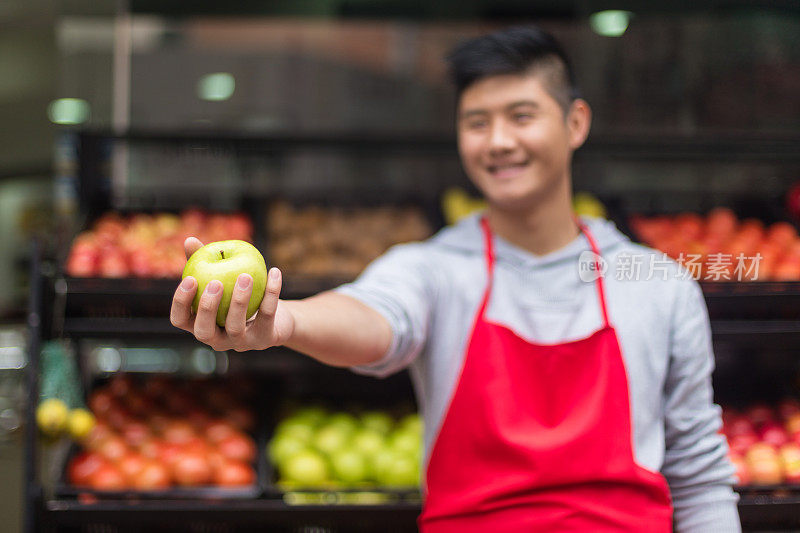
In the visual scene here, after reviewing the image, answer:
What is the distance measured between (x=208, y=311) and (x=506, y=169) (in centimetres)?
81

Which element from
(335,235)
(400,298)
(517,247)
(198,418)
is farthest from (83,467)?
(517,247)

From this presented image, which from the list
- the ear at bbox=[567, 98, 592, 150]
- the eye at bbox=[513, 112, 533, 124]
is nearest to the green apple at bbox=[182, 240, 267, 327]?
the eye at bbox=[513, 112, 533, 124]

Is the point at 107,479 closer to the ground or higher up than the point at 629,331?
closer to the ground

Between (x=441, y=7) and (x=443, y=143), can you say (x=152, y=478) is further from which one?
A: (x=441, y=7)

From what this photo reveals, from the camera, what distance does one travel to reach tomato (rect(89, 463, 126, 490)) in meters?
2.43

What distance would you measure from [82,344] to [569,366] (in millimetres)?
1986

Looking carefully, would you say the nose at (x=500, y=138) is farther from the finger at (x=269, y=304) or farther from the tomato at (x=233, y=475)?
the tomato at (x=233, y=475)

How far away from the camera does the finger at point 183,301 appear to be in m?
1.03

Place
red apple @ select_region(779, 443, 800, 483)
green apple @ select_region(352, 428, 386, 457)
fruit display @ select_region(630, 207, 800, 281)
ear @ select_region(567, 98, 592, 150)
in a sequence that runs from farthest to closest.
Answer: green apple @ select_region(352, 428, 386, 457) < red apple @ select_region(779, 443, 800, 483) < fruit display @ select_region(630, 207, 800, 281) < ear @ select_region(567, 98, 592, 150)

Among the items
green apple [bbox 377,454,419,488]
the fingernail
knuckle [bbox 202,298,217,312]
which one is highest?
the fingernail

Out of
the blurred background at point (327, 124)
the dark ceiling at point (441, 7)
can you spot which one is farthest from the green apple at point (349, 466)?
the dark ceiling at point (441, 7)

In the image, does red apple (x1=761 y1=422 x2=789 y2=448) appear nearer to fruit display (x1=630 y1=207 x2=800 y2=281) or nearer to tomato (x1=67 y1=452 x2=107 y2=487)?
fruit display (x1=630 y1=207 x2=800 y2=281)

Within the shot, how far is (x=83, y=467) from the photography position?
8.18 feet

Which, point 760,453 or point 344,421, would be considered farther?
point 344,421
